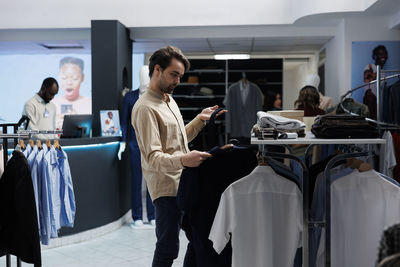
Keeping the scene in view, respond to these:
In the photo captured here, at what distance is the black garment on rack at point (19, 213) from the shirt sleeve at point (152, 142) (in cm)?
63

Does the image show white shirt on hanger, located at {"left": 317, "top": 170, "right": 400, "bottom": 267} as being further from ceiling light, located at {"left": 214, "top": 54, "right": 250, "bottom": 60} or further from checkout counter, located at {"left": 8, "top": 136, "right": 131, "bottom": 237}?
ceiling light, located at {"left": 214, "top": 54, "right": 250, "bottom": 60}

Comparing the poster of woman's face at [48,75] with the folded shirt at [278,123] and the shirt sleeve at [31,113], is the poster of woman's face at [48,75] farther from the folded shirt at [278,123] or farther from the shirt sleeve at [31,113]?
the folded shirt at [278,123]

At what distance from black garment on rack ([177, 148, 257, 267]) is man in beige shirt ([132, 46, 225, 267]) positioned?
132 millimetres

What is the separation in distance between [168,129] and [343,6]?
15.1ft

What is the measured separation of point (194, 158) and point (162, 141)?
37cm

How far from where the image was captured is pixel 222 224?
7.92ft

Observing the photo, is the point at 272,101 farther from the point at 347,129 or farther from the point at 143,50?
the point at 347,129

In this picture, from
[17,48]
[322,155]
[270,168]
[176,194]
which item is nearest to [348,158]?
[270,168]

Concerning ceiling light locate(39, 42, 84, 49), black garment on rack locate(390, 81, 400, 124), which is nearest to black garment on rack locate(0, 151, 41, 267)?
black garment on rack locate(390, 81, 400, 124)

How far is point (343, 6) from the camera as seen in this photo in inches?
255

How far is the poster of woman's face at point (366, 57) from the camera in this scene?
275 inches

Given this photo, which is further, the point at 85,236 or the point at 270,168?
the point at 85,236

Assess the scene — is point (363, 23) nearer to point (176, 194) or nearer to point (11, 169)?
point (176, 194)

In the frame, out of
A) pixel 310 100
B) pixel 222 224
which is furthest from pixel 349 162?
pixel 310 100
